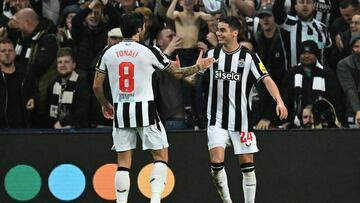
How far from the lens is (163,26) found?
14.1m

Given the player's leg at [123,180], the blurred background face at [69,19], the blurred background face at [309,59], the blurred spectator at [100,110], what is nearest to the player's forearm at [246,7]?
the blurred background face at [309,59]

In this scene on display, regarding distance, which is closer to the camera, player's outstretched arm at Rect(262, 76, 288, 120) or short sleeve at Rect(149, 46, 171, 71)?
short sleeve at Rect(149, 46, 171, 71)

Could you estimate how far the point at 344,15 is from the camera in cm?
1407

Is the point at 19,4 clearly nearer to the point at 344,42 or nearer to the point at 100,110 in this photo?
the point at 100,110

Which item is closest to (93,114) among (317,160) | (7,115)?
(7,115)

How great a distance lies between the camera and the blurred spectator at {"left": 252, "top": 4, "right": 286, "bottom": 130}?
13102mm

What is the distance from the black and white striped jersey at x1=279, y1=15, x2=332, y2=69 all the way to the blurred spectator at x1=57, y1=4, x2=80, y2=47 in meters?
3.14

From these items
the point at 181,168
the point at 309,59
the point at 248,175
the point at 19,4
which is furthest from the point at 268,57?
the point at 19,4

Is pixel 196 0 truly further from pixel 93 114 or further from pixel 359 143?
pixel 359 143

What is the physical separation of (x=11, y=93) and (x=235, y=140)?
3704 millimetres

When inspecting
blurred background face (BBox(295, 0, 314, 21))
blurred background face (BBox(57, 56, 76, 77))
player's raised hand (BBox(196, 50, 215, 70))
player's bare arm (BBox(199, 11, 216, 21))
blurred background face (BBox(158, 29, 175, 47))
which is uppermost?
blurred background face (BBox(295, 0, 314, 21))

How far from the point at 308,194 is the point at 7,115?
14.2 feet

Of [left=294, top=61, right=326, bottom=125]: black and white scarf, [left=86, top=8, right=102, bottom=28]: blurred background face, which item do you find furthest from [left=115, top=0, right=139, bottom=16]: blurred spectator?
[left=294, top=61, right=326, bottom=125]: black and white scarf

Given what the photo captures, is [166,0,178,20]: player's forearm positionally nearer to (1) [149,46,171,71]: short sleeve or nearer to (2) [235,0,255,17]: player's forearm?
(2) [235,0,255,17]: player's forearm
